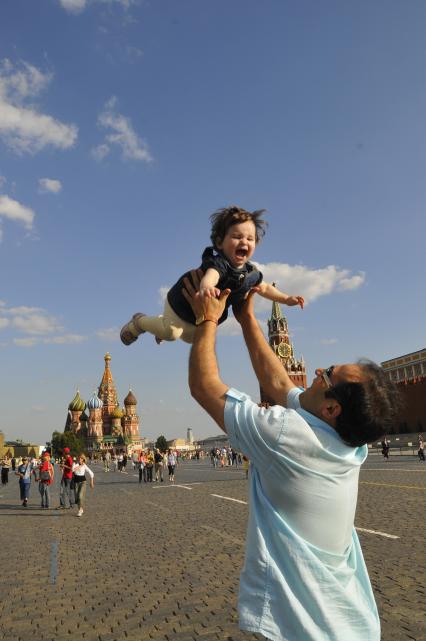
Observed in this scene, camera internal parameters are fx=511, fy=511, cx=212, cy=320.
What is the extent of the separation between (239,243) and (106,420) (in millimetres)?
126535

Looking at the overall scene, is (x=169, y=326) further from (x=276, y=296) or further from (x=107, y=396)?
(x=107, y=396)

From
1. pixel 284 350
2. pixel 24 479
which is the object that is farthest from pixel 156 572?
pixel 284 350

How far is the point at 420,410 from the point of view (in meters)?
61.5

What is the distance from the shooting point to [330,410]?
1.93m

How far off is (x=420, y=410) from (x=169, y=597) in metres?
62.0

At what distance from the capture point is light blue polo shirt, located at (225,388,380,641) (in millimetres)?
1750

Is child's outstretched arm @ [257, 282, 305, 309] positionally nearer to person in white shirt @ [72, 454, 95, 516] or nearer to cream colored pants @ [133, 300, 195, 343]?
cream colored pants @ [133, 300, 195, 343]

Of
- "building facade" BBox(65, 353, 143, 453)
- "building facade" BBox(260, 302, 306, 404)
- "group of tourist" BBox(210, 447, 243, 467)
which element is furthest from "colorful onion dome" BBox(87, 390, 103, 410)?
"group of tourist" BBox(210, 447, 243, 467)

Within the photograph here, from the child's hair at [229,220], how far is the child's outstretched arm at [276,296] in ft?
1.19

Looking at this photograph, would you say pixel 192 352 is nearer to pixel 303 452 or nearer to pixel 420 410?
pixel 303 452

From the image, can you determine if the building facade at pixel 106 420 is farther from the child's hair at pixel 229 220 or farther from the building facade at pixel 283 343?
the child's hair at pixel 229 220

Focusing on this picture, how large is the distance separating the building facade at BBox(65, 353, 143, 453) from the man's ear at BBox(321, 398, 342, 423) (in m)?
116

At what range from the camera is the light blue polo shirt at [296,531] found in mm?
1750

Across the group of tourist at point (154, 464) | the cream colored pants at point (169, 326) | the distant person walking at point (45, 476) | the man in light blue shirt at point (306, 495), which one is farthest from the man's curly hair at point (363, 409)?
the group of tourist at point (154, 464)
